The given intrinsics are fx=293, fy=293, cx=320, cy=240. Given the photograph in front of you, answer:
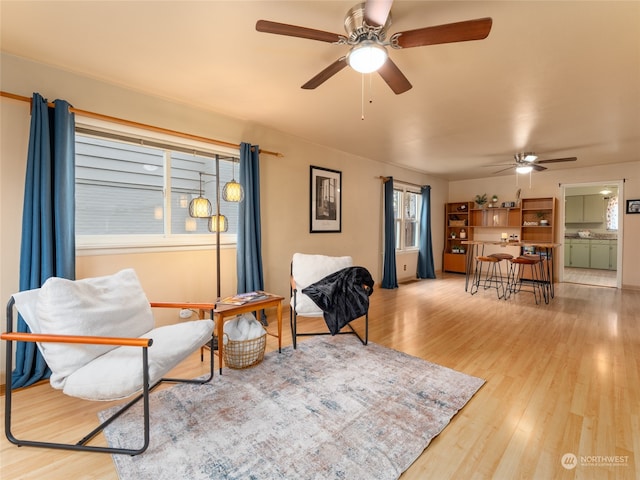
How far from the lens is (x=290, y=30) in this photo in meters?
1.57

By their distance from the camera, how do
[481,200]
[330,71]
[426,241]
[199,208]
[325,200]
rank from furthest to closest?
[481,200]
[426,241]
[325,200]
[199,208]
[330,71]

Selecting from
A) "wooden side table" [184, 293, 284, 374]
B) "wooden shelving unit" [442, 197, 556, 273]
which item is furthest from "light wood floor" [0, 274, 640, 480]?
"wooden shelving unit" [442, 197, 556, 273]

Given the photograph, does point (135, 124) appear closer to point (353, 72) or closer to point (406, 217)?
point (353, 72)

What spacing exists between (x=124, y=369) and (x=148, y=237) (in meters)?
1.77

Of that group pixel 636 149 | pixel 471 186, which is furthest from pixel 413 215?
pixel 636 149

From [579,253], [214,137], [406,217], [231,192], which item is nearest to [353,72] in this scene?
[231,192]

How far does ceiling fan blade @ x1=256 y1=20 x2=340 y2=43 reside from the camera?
153 cm

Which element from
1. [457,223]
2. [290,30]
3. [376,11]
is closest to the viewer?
[376,11]

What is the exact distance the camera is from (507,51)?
2137 mm

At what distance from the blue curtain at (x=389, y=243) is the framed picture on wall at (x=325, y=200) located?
1289mm

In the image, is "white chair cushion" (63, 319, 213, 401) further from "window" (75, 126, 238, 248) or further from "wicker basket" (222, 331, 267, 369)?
"window" (75, 126, 238, 248)

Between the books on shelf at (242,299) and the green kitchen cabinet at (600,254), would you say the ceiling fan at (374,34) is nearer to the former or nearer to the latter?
the books on shelf at (242,299)

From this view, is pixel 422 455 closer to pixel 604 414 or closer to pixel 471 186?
pixel 604 414

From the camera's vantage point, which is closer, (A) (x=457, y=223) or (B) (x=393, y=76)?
(B) (x=393, y=76)
